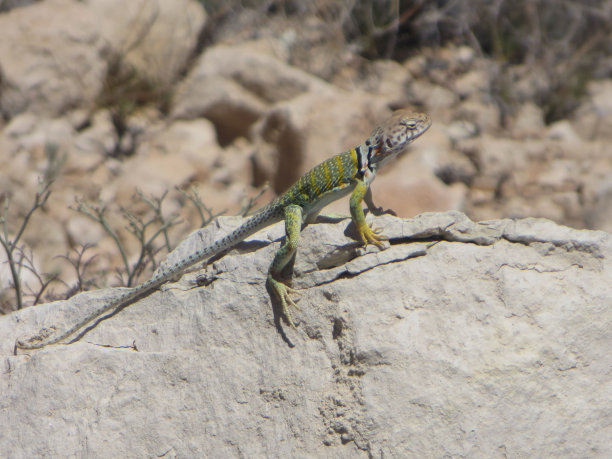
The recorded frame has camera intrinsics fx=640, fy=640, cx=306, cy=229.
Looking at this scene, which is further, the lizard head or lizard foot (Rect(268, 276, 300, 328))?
the lizard head

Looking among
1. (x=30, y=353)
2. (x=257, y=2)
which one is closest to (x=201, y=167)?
(x=257, y=2)

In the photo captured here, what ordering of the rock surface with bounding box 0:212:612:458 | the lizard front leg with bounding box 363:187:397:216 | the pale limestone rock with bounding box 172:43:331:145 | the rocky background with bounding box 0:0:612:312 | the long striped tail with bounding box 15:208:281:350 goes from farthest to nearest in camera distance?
1. the pale limestone rock with bounding box 172:43:331:145
2. the rocky background with bounding box 0:0:612:312
3. the lizard front leg with bounding box 363:187:397:216
4. the long striped tail with bounding box 15:208:281:350
5. the rock surface with bounding box 0:212:612:458

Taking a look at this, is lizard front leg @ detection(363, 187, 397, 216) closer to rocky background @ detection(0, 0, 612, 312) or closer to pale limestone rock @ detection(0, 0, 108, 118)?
rocky background @ detection(0, 0, 612, 312)

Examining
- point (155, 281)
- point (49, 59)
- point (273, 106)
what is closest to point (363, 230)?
point (155, 281)

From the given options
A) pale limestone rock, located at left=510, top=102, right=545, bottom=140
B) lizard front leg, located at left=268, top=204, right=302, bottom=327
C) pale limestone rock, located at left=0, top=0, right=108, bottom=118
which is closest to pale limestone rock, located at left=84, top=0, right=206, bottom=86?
pale limestone rock, located at left=0, top=0, right=108, bottom=118

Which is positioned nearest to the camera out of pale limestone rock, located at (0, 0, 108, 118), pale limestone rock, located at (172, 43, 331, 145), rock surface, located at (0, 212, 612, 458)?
rock surface, located at (0, 212, 612, 458)

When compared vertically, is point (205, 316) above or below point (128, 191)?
below

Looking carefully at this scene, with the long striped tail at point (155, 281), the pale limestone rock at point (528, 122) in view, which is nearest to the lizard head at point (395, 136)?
the long striped tail at point (155, 281)

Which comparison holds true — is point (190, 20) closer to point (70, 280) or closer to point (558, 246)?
point (70, 280)
